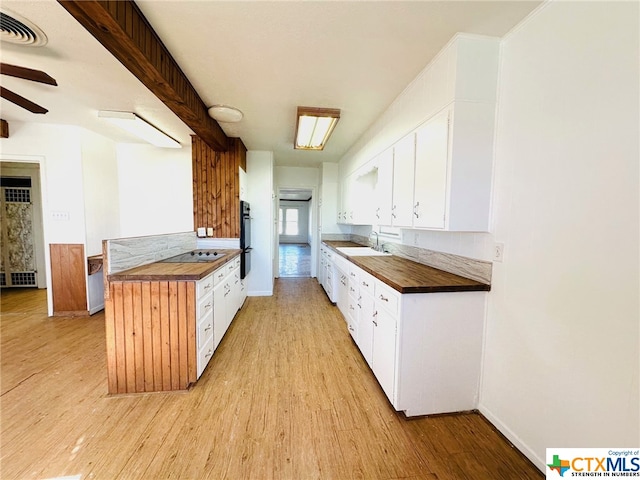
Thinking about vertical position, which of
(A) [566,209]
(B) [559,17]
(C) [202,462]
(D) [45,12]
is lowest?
(C) [202,462]

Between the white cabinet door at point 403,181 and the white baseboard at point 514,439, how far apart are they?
1433 millimetres

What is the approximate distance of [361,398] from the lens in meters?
1.96

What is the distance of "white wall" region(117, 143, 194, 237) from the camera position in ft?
13.7

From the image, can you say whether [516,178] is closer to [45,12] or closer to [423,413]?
[423,413]

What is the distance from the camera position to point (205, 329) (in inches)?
87.4

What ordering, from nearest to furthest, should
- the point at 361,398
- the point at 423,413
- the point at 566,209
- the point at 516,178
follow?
the point at 566,209, the point at 516,178, the point at 423,413, the point at 361,398

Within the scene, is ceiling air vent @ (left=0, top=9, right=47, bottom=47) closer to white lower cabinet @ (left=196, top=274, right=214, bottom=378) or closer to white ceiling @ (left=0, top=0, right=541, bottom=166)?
white ceiling @ (left=0, top=0, right=541, bottom=166)

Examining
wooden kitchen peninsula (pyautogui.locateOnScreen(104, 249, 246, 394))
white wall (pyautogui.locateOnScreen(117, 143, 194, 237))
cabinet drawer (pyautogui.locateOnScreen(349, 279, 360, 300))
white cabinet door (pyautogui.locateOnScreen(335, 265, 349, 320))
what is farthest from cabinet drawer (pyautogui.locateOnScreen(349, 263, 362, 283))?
white wall (pyautogui.locateOnScreen(117, 143, 194, 237))

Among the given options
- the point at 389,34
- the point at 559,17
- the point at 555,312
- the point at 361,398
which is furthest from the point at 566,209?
the point at 361,398

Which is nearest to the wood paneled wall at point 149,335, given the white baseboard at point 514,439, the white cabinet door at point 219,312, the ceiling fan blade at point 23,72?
the white cabinet door at point 219,312

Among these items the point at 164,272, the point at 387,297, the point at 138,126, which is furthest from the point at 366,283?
the point at 138,126

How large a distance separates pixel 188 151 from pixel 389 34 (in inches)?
148

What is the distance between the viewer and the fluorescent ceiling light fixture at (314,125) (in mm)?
2697

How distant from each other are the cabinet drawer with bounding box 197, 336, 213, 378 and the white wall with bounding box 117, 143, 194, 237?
2.75 m
